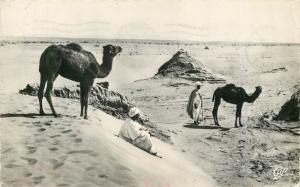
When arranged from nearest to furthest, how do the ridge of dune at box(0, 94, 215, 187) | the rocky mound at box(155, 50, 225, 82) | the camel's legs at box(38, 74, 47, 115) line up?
the ridge of dune at box(0, 94, 215, 187) < the camel's legs at box(38, 74, 47, 115) < the rocky mound at box(155, 50, 225, 82)

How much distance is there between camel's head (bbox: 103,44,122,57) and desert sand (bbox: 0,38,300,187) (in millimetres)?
59

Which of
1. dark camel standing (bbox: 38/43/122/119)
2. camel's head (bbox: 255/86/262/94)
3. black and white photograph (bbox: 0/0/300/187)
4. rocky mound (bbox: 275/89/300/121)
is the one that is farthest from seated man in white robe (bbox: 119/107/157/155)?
rocky mound (bbox: 275/89/300/121)

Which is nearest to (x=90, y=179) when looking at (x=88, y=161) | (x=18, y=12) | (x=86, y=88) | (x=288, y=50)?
(x=88, y=161)

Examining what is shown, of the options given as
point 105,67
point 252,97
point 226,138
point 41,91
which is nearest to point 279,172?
point 226,138

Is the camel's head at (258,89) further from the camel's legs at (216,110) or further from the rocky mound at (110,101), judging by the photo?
the rocky mound at (110,101)

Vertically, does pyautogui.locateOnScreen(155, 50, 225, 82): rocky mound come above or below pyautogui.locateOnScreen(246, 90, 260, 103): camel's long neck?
above

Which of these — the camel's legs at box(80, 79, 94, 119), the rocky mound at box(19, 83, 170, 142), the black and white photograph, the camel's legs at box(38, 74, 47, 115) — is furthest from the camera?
the rocky mound at box(19, 83, 170, 142)

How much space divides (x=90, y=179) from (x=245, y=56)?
6.45 feet

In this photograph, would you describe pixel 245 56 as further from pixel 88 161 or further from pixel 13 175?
pixel 13 175

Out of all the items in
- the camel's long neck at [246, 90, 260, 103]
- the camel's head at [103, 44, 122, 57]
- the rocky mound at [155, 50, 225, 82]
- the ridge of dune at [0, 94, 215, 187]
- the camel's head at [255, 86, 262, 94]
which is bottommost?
the ridge of dune at [0, 94, 215, 187]

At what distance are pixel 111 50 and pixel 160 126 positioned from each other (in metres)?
0.87

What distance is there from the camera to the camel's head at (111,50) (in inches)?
212

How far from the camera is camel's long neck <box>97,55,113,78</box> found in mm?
5371

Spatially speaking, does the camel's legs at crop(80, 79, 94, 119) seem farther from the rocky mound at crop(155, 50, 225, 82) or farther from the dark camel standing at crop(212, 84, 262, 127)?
the dark camel standing at crop(212, 84, 262, 127)
